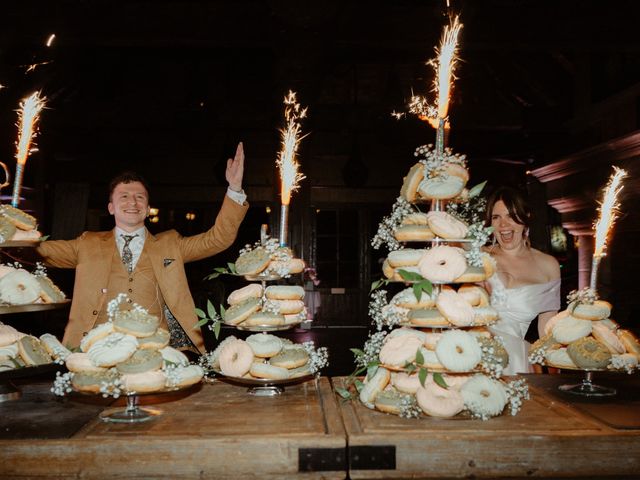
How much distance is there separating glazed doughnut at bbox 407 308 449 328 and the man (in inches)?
73.7

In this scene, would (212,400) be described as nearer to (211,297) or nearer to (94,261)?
(94,261)

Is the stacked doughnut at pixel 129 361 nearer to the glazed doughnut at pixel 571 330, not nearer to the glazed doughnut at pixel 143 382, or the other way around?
the glazed doughnut at pixel 143 382

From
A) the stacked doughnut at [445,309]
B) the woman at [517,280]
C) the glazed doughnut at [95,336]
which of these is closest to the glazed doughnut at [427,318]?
the stacked doughnut at [445,309]

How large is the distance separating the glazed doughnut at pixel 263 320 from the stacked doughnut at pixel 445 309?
0.61 metres

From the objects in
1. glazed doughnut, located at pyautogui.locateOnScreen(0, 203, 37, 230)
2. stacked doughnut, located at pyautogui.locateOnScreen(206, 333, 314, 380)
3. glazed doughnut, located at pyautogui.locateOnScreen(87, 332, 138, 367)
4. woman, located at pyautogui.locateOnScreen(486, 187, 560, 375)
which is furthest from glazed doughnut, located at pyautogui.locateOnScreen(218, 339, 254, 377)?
woman, located at pyautogui.locateOnScreen(486, 187, 560, 375)

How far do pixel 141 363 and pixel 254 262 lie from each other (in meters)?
0.86

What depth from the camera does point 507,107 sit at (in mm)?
9883

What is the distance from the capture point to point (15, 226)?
9.20ft

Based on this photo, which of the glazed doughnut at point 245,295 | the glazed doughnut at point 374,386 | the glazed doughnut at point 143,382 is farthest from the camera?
the glazed doughnut at point 245,295

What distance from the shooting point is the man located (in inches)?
150

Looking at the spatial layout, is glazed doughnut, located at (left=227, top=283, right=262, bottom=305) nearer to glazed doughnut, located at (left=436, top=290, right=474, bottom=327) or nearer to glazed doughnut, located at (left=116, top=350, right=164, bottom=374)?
glazed doughnut, located at (left=116, top=350, right=164, bottom=374)

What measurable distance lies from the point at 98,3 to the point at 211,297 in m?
5.87

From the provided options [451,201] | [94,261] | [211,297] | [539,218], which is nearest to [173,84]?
[211,297]

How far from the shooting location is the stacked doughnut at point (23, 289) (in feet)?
8.73
